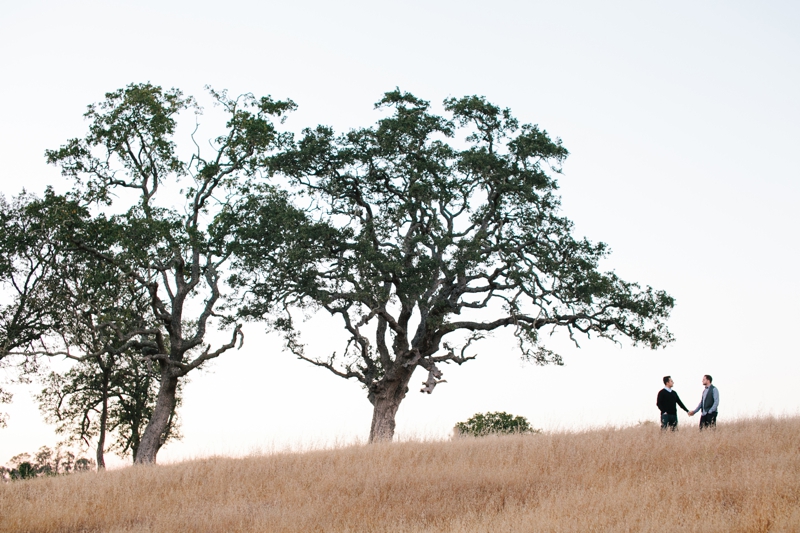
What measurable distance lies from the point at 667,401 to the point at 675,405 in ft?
1.55

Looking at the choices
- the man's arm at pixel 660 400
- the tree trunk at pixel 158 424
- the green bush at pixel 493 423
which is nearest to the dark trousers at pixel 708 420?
the man's arm at pixel 660 400

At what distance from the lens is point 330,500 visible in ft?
52.5

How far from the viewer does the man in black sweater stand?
20500mm

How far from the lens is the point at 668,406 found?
20.7 metres

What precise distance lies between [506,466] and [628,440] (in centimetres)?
370

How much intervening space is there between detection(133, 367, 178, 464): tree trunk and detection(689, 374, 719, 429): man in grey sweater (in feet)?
58.3

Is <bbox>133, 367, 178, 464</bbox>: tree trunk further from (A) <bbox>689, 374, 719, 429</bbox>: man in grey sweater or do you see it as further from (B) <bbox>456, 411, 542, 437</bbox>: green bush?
(A) <bbox>689, 374, 719, 429</bbox>: man in grey sweater

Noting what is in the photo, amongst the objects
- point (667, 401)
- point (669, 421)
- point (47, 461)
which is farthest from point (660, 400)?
point (47, 461)

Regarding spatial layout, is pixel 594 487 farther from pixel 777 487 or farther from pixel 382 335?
pixel 382 335

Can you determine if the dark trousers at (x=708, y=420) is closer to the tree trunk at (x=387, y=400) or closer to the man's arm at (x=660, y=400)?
the man's arm at (x=660, y=400)

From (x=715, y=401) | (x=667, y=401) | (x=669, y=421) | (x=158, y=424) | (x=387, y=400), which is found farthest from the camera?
(x=387, y=400)

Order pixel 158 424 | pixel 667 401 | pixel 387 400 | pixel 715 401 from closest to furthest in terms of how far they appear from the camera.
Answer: pixel 715 401
pixel 667 401
pixel 158 424
pixel 387 400

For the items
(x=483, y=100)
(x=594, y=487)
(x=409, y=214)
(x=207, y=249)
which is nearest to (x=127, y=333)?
(x=207, y=249)

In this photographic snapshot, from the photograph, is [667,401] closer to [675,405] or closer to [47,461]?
[675,405]
